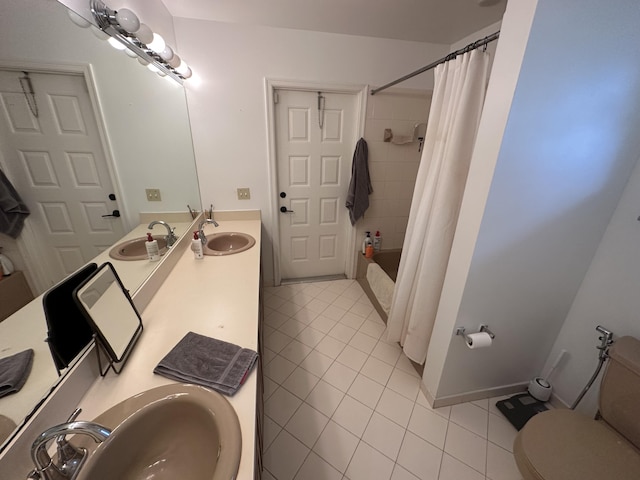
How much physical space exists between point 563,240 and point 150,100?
237cm

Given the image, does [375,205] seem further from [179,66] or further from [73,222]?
[73,222]

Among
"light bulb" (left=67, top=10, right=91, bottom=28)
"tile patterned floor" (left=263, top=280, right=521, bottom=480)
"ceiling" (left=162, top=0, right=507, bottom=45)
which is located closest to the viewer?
"light bulb" (left=67, top=10, right=91, bottom=28)

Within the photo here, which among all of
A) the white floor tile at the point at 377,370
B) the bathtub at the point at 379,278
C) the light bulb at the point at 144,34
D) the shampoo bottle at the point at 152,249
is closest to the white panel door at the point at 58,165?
the shampoo bottle at the point at 152,249

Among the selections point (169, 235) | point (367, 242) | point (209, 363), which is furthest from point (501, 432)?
point (169, 235)

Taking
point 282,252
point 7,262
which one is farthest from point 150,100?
point 282,252

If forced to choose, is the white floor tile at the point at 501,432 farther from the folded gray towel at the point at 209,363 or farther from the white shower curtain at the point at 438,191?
the folded gray towel at the point at 209,363

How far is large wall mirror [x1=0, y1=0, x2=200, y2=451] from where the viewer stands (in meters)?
0.61

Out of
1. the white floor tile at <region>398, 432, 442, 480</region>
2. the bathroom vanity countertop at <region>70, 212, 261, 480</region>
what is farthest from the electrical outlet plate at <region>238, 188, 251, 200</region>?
the white floor tile at <region>398, 432, 442, 480</region>

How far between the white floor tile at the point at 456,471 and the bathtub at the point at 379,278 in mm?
1002

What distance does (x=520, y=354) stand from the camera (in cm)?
150

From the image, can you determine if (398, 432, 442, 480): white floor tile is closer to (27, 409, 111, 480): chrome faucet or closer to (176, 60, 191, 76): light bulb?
(27, 409, 111, 480): chrome faucet

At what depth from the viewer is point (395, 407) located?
1.50 metres

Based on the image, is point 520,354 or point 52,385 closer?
point 52,385

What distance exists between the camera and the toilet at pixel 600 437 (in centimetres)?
92
